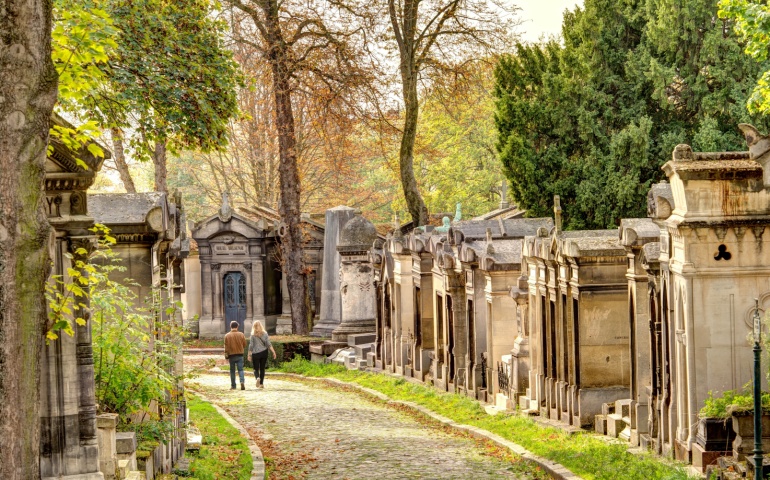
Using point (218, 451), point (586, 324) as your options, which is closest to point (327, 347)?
point (218, 451)

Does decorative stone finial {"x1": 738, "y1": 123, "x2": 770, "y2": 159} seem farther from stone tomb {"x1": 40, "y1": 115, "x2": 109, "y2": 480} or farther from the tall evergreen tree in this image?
the tall evergreen tree

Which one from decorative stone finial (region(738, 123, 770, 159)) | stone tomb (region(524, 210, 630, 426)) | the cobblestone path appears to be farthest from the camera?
stone tomb (region(524, 210, 630, 426))

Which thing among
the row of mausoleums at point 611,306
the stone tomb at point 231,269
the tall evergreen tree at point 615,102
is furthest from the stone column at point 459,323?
the stone tomb at point 231,269

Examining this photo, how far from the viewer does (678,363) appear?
11789 mm

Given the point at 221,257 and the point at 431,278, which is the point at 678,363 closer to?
the point at 431,278

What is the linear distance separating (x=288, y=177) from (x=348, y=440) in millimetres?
16063

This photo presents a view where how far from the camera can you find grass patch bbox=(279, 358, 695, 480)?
11.3 metres

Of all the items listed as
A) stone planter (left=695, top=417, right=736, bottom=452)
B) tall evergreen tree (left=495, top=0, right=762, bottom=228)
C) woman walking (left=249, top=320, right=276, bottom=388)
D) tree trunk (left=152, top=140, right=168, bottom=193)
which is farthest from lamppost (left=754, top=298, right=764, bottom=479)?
tree trunk (left=152, top=140, right=168, bottom=193)

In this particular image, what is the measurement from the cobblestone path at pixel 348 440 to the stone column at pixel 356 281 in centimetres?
613

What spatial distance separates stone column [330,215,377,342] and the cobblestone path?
241 inches

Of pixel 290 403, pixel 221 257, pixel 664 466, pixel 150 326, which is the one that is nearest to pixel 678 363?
pixel 664 466

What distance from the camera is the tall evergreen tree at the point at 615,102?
87.9ft

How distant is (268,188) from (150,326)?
32251mm

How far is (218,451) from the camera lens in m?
14.1
